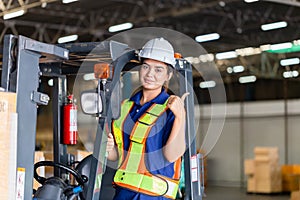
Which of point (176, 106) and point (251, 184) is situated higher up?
point (176, 106)

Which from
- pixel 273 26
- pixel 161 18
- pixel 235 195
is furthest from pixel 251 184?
Result: pixel 161 18

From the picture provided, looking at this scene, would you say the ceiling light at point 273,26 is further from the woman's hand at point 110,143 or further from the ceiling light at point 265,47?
the woman's hand at point 110,143

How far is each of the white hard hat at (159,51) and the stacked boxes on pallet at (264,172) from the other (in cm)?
1748

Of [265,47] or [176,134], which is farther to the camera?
[265,47]

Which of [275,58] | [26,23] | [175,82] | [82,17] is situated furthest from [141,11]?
[175,82]

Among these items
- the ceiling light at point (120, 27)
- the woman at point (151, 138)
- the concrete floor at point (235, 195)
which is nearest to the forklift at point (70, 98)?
the woman at point (151, 138)

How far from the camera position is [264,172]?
2155 centimetres

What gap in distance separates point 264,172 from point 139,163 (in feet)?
58.4

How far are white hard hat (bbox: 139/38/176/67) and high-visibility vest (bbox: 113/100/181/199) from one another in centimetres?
31

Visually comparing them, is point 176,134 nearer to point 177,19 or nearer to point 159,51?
point 159,51

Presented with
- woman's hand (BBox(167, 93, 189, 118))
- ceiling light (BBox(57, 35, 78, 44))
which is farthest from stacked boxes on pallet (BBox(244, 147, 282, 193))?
woman's hand (BBox(167, 93, 189, 118))

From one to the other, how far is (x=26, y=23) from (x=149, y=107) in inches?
665

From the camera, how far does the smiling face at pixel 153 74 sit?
4340 mm

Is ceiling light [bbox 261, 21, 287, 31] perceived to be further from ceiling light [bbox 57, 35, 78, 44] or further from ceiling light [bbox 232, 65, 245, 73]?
ceiling light [bbox 57, 35, 78, 44]
